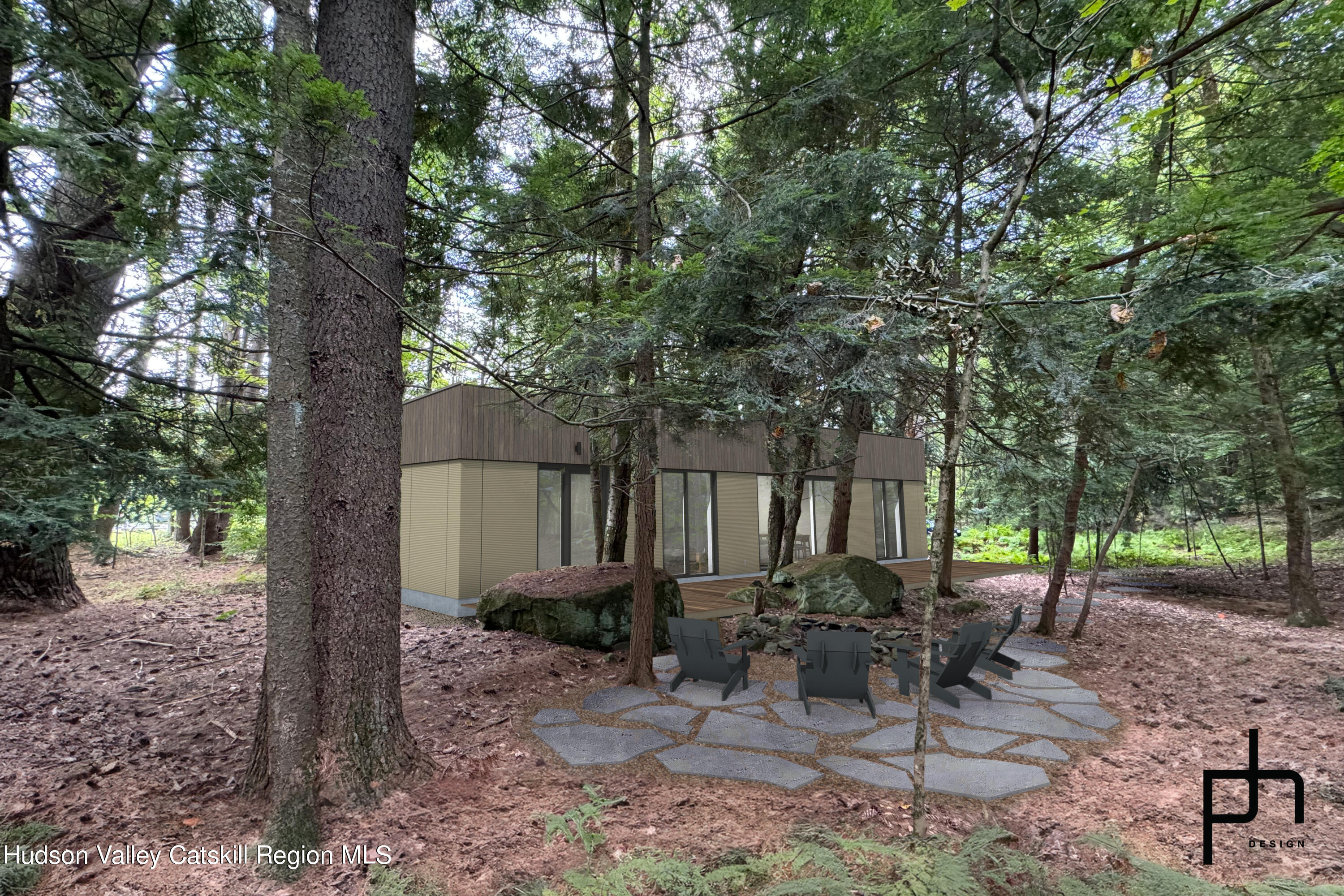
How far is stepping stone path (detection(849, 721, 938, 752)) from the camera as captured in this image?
4.32m

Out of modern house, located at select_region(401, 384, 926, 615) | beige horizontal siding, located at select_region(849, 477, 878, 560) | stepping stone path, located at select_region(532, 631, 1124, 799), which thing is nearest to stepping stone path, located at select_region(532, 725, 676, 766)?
stepping stone path, located at select_region(532, 631, 1124, 799)

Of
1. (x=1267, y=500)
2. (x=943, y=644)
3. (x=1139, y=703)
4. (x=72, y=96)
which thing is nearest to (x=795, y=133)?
(x=943, y=644)

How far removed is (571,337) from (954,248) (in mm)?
Answer: 5098

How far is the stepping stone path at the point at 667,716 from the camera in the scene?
4738 mm

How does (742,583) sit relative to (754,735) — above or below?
below

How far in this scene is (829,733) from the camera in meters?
4.67

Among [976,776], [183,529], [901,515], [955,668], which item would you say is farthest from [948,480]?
[183,529]

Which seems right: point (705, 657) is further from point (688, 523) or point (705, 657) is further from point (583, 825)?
point (688, 523)

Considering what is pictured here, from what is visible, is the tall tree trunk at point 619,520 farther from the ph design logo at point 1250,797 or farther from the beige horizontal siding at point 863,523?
the beige horizontal siding at point 863,523

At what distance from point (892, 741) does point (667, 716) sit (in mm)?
1659

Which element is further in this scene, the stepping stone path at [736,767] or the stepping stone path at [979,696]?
the stepping stone path at [979,696]

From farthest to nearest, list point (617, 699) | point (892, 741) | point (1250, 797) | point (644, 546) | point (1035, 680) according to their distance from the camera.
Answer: point (1035, 680) → point (644, 546) → point (617, 699) → point (892, 741) → point (1250, 797)

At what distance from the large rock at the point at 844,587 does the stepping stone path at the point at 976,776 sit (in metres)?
4.65

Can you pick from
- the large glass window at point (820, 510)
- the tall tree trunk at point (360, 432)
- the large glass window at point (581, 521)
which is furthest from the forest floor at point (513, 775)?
the large glass window at point (820, 510)
